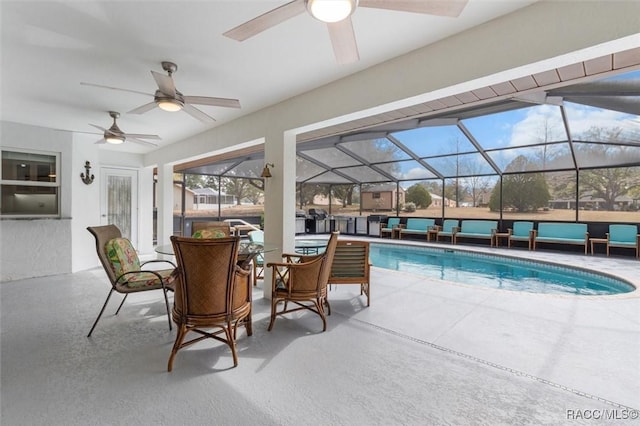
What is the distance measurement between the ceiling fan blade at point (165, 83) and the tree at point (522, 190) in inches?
345

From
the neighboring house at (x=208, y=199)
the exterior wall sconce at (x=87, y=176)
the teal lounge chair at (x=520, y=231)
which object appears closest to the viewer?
the exterior wall sconce at (x=87, y=176)

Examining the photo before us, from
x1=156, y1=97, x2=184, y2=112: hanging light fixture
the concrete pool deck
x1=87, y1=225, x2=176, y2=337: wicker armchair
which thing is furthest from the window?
x1=156, y1=97, x2=184, y2=112: hanging light fixture

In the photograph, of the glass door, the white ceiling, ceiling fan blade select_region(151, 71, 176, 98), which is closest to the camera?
the white ceiling

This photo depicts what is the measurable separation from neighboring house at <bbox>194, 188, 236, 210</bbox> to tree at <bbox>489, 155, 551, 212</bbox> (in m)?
8.77

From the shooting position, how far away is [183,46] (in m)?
2.72

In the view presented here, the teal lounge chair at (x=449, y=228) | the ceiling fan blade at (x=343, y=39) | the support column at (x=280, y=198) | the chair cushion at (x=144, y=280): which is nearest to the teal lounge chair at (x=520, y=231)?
the teal lounge chair at (x=449, y=228)

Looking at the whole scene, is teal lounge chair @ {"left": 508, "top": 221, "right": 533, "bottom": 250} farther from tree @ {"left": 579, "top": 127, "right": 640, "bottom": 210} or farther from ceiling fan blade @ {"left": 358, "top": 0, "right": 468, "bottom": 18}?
ceiling fan blade @ {"left": 358, "top": 0, "right": 468, "bottom": 18}

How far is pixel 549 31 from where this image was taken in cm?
215

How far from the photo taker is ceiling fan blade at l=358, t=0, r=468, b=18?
166 cm

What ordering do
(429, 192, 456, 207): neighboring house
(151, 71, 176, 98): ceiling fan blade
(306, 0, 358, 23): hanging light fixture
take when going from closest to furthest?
(306, 0, 358, 23): hanging light fixture < (151, 71, 176, 98): ceiling fan blade < (429, 192, 456, 207): neighboring house

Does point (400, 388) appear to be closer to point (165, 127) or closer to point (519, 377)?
point (519, 377)

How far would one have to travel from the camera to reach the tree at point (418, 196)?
36.3ft

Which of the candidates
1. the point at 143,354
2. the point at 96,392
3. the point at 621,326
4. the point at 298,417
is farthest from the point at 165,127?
the point at 621,326

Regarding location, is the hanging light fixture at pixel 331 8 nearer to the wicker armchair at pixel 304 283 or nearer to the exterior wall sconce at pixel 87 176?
the wicker armchair at pixel 304 283
